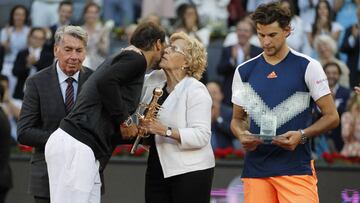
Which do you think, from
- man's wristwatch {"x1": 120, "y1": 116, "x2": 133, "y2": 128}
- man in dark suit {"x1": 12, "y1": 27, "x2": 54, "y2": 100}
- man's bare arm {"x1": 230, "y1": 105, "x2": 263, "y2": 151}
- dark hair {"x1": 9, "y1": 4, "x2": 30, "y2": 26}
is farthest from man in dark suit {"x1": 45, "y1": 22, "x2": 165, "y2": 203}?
dark hair {"x1": 9, "y1": 4, "x2": 30, "y2": 26}

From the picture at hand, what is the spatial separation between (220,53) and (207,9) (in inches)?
33.2

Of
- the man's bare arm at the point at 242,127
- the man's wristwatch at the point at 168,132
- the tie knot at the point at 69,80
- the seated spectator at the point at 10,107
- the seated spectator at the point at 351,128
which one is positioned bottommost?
the seated spectator at the point at 10,107

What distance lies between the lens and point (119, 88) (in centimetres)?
691

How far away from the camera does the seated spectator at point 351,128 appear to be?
11.3 metres

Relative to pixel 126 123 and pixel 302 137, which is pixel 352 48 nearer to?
pixel 302 137

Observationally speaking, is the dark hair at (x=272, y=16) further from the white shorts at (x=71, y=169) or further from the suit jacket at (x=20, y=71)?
the suit jacket at (x=20, y=71)

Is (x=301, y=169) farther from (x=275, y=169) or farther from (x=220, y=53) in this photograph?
(x=220, y=53)

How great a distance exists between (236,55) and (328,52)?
123 centimetres

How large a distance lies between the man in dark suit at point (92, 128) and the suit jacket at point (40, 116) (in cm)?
31

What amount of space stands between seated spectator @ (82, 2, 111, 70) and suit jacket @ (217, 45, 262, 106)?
1.69 m

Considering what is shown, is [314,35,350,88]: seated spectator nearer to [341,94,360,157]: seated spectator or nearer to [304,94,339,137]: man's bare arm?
[341,94,360,157]: seated spectator

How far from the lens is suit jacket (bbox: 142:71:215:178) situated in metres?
7.39

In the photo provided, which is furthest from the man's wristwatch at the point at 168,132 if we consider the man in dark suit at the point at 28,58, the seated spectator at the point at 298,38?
the man in dark suit at the point at 28,58

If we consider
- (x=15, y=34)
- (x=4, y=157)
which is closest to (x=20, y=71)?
(x=15, y=34)
